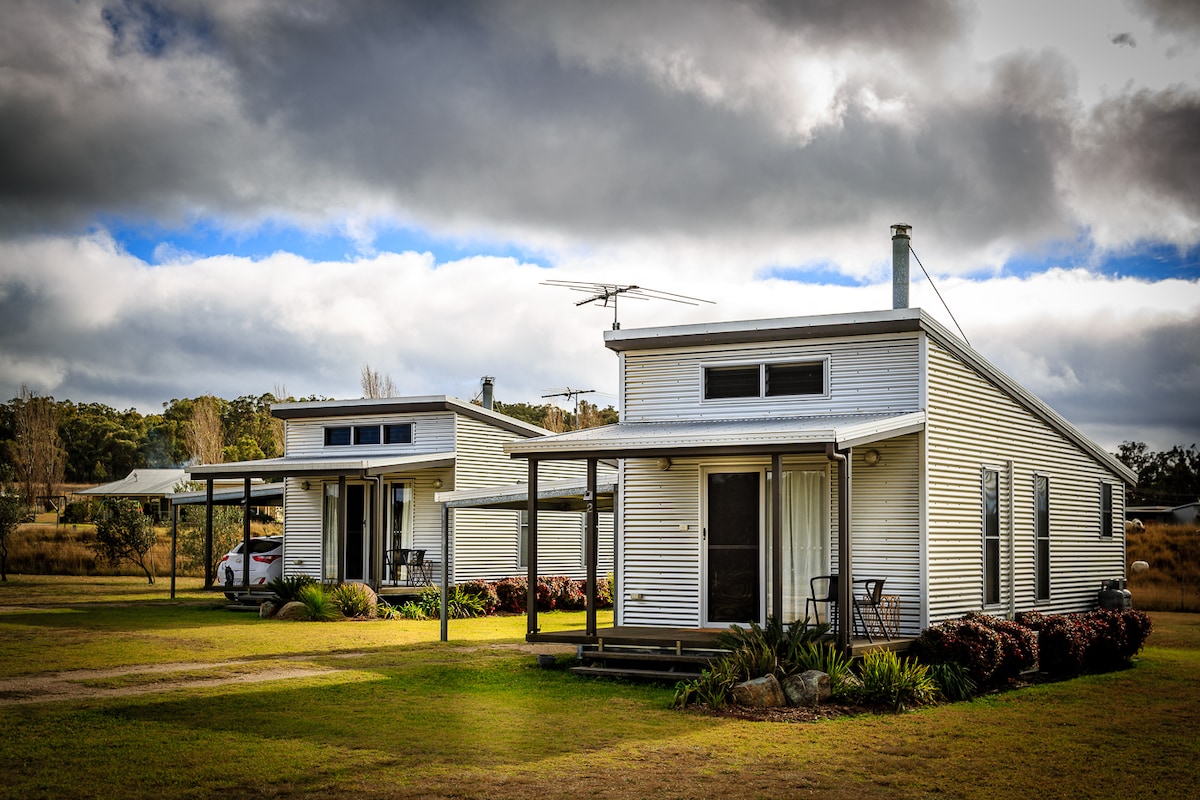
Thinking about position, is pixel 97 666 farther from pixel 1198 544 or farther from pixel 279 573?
pixel 1198 544

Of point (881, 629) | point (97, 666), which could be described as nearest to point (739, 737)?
point (881, 629)

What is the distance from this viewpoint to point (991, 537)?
1689 centimetres

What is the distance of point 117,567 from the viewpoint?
36156 millimetres

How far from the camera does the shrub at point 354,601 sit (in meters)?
23.3

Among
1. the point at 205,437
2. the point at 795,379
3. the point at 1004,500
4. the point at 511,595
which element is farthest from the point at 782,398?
the point at 205,437

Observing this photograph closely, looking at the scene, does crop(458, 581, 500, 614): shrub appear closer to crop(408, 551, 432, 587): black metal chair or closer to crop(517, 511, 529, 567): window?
crop(408, 551, 432, 587): black metal chair

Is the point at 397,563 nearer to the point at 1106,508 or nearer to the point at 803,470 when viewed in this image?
the point at 803,470

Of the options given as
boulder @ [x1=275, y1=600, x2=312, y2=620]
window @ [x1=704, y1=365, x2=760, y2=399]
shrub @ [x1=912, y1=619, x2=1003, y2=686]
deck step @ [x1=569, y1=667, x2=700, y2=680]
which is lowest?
boulder @ [x1=275, y1=600, x2=312, y2=620]

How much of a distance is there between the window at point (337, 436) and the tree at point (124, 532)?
30.5 feet

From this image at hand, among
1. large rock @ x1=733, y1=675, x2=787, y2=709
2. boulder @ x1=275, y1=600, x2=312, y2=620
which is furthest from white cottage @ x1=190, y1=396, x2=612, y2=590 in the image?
large rock @ x1=733, y1=675, x2=787, y2=709

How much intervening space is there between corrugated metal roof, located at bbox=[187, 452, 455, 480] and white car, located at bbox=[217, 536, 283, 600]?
6.42ft

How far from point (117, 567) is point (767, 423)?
27.3 metres

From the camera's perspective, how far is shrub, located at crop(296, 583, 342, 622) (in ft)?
75.5

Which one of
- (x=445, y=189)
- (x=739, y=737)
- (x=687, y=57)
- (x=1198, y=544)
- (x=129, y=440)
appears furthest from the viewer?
(x=129, y=440)
